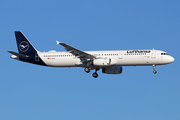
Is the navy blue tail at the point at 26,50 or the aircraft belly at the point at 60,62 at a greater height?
the navy blue tail at the point at 26,50

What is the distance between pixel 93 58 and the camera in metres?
57.4

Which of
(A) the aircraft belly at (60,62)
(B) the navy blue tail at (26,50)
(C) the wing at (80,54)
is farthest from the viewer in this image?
(B) the navy blue tail at (26,50)

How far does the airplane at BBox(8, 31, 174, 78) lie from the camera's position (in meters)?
55.9

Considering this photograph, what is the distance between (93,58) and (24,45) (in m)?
14.6

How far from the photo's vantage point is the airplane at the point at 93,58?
2202 inches

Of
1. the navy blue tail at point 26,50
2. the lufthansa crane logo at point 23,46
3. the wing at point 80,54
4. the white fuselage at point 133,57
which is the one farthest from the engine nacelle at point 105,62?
the lufthansa crane logo at point 23,46

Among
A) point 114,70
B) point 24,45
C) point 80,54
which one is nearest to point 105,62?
point 80,54

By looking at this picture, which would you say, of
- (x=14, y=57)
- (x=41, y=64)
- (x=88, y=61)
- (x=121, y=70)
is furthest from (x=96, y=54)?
(x=14, y=57)

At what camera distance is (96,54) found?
58156 millimetres

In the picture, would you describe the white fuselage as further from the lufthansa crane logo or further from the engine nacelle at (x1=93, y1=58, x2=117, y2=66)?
the lufthansa crane logo

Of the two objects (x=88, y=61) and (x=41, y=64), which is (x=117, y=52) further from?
(x=41, y=64)

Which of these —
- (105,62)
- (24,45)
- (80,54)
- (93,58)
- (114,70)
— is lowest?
(114,70)

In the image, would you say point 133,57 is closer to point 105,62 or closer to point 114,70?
point 105,62

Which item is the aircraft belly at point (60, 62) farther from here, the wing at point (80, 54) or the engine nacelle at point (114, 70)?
the engine nacelle at point (114, 70)
